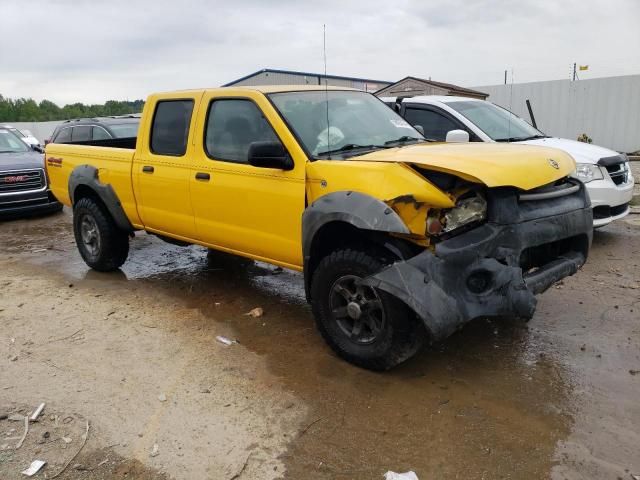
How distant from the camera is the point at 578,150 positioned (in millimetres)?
6648

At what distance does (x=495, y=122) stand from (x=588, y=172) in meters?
1.52

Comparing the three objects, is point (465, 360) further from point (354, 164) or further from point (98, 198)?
point (98, 198)

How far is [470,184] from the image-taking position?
3.35m

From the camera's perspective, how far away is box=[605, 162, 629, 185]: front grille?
21.1ft

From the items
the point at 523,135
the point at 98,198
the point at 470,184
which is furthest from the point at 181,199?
the point at 523,135

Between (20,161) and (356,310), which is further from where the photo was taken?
(20,161)

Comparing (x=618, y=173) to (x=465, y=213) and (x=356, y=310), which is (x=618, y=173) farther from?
(x=356, y=310)

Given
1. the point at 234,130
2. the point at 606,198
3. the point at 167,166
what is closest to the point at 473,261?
the point at 234,130

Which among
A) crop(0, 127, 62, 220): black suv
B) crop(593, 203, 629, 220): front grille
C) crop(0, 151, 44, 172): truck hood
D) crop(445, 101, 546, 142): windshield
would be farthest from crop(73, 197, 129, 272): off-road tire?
crop(593, 203, 629, 220): front grille

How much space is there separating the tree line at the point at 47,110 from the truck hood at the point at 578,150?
40.7 metres

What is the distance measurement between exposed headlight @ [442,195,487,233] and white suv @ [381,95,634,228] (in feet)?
9.03

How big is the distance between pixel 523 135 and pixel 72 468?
655 centimetres

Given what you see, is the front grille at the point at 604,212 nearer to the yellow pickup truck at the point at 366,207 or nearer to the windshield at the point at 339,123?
the yellow pickup truck at the point at 366,207

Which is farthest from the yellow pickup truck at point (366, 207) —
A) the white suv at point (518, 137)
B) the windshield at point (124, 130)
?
the windshield at point (124, 130)
